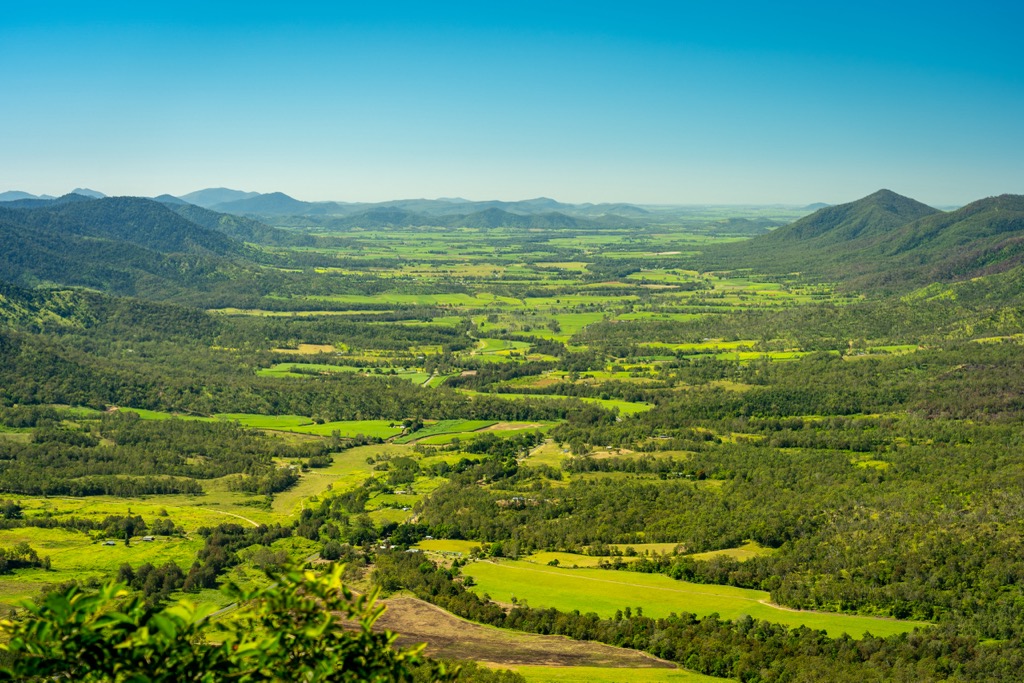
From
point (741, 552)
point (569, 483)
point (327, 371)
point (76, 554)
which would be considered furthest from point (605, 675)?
point (327, 371)

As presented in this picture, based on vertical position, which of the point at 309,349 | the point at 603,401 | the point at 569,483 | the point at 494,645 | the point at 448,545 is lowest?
the point at 494,645

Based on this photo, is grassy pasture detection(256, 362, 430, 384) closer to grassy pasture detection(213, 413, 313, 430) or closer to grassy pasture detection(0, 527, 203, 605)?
grassy pasture detection(213, 413, 313, 430)

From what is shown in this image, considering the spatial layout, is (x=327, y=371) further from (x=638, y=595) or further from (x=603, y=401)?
(x=638, y=595)

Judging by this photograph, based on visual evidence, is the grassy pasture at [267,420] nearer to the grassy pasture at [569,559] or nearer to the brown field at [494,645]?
the grassy pasture at [569,559]

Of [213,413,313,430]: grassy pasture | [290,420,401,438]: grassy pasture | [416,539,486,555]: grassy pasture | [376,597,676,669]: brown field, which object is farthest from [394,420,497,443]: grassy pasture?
[376,597,676,669]: brown field

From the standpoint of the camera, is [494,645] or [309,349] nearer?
[494,645]

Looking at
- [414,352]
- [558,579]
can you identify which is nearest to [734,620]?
[558,579]

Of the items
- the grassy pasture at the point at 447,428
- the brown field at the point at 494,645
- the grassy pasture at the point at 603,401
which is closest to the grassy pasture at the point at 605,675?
the brown field at the point at 494,645
